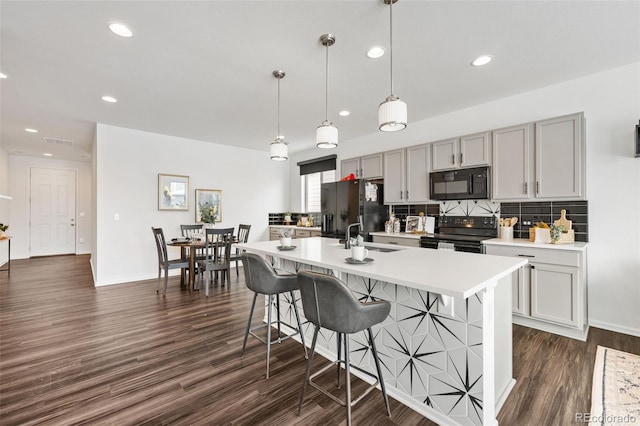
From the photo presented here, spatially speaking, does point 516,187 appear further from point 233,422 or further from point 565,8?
point 233,422

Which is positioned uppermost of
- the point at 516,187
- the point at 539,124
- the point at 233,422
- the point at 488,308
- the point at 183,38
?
the point at 183,38

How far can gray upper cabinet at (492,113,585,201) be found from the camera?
2.87 m

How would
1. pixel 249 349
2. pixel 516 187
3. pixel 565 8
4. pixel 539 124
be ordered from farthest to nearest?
pixel 516 187
pixel 539 124
pixel 249 349
pixel 565 8

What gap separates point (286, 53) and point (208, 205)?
157 inches

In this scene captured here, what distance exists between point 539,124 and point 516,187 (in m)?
0.71

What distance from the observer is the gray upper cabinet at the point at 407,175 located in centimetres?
416

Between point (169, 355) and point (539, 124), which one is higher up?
point (539, 124)

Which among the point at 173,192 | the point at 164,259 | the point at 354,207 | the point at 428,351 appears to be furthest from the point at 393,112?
the point at 173,192

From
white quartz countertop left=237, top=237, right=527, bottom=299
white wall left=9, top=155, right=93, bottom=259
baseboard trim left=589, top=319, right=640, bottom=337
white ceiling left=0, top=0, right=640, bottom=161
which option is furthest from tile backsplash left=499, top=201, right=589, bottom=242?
white wall left=9, top=155, right=93, bottom=259

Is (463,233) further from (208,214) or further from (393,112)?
(208,214)

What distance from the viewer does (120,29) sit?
2.21 metres

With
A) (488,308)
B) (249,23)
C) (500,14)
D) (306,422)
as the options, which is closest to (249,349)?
(306,422)

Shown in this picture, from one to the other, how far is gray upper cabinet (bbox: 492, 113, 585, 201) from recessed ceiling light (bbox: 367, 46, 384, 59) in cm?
188

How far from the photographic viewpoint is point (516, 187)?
3.30 m
